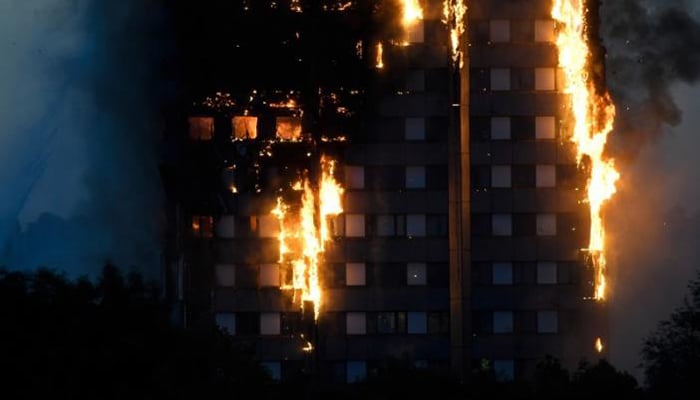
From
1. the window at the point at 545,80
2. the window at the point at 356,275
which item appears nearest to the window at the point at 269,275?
the window at the point at 356,275

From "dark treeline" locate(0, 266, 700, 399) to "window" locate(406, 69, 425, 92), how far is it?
78.4 ft

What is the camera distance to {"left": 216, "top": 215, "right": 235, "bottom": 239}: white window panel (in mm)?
127688

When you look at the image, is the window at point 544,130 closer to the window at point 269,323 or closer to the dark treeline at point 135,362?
the window at point 269,323

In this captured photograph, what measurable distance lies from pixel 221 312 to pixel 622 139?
82.0 ft

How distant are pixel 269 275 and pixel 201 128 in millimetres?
8525

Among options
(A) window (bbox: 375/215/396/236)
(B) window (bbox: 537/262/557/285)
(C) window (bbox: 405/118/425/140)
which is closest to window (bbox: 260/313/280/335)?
(A) window (bbox: 375/215/396/236)

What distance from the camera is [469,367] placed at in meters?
128

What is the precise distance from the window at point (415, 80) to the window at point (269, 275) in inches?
464

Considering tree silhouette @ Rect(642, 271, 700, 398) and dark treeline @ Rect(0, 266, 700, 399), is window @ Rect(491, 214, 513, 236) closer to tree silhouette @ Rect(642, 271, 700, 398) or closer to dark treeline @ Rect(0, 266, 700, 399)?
tree silhouette @ Rect(642, 271, 700, 398)

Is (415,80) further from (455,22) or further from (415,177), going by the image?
(415,177)

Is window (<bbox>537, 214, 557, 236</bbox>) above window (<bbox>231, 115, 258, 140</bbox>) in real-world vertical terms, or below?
below

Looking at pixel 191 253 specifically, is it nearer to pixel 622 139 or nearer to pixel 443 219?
pixel 443 219

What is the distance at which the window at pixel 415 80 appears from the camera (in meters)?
127

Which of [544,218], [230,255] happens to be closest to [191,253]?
[230,255]
